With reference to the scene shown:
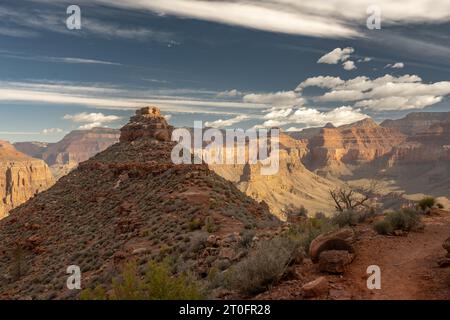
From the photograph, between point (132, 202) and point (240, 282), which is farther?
point (132, 202)

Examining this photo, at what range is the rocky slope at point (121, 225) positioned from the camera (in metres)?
18.2

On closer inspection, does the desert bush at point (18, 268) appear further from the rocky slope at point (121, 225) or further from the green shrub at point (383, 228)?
the green shrub at point (383, 228)

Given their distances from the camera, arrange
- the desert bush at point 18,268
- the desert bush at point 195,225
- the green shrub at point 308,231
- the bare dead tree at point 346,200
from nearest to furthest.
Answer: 1. the green shrub at point 308,231
2. the bare dead tree at point 346,200
3. the desert bush at point 195,225
4. the desert bush at point 18,268

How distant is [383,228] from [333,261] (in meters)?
5.91

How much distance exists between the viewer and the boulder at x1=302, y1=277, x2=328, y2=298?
914 cm

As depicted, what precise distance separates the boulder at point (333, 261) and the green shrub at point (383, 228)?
16.6 feet

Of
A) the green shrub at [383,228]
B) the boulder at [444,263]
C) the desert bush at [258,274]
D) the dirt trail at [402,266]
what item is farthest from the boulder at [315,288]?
the green shrub at [383,228]

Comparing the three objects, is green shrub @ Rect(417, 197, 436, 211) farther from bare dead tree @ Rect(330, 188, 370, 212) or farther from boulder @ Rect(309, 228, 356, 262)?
boulder @ Rect(309, 228, 356, 262)

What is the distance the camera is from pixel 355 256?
496 inches
